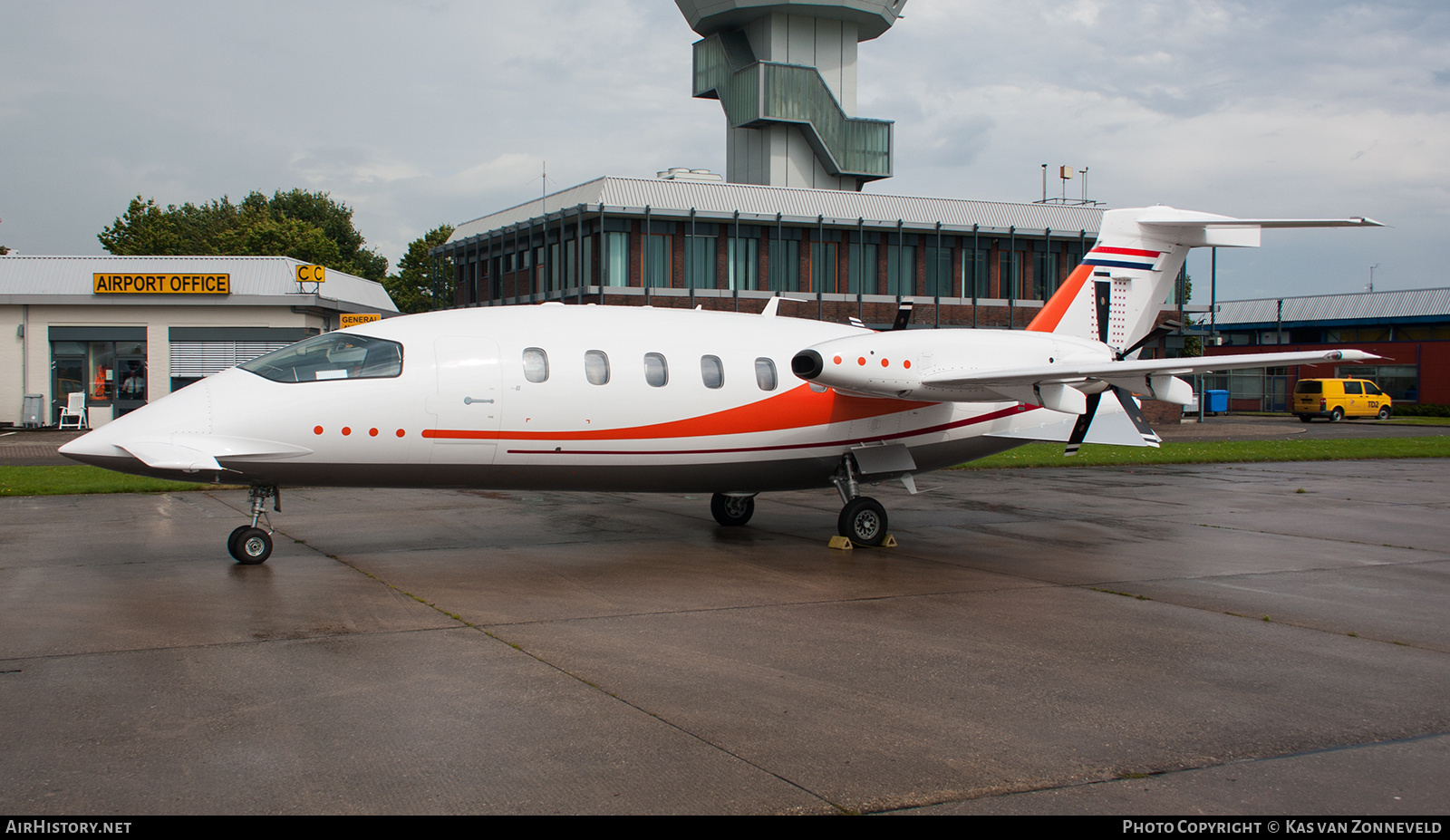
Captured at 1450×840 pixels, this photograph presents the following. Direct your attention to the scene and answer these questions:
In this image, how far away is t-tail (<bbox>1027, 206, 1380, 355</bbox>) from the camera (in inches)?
564

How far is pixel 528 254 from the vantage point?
37594 mm

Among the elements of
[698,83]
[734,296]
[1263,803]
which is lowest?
[1263,803]

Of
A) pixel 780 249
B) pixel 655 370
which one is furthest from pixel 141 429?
pixel 780 249

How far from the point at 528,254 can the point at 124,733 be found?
33259 millimetres

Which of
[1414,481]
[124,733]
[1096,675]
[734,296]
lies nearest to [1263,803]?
[1096,675]

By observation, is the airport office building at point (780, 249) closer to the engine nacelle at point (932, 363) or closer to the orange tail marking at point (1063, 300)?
the orange tail marking at point (1063, 300)

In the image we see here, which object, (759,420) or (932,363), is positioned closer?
(932,363)

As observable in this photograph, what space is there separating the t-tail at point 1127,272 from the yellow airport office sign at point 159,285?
3208 cm

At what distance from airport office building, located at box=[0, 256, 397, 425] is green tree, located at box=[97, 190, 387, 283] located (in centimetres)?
1861

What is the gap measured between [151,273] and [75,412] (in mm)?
5655

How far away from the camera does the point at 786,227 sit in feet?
119

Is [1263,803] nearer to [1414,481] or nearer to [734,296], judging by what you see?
[1414,481]

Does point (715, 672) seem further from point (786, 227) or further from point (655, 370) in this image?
point (786, 227)

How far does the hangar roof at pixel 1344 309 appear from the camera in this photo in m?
61.4
